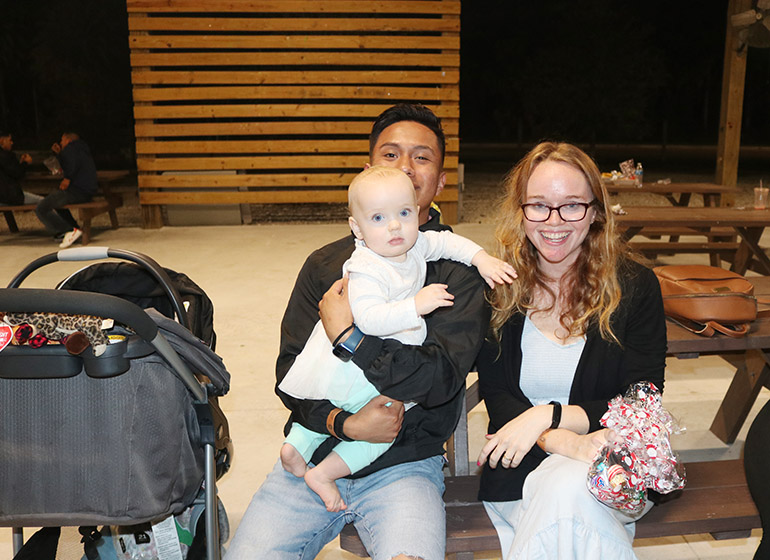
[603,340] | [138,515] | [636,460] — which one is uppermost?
[603,340]

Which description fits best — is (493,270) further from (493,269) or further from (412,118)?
(412,118)

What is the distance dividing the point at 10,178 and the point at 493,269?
29.5 ft

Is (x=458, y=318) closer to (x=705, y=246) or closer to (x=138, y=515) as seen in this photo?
(x=138, y=515)

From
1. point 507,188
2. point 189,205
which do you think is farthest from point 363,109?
point 507,188

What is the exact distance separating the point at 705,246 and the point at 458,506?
19.6 ft

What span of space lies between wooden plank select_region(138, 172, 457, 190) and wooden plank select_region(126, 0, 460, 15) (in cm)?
243

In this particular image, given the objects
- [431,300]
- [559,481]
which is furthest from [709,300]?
[431,300]

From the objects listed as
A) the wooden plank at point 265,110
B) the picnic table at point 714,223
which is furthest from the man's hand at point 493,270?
the wooden plank at point 265,110

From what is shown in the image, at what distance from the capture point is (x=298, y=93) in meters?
10.7

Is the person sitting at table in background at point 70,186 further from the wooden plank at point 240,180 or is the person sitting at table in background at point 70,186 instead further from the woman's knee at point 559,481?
the woman's knee at point 559,481

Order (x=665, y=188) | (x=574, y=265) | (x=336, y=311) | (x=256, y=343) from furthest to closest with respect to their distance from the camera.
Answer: (x=665, y=188) < (x=256, y=343) < (x=574, y=265) < (x=336, y=311)

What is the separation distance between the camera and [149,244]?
9305 mm

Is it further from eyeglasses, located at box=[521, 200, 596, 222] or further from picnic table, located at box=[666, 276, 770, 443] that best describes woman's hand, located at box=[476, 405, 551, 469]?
picnic table, located at box=[666, 276, 770, 443]

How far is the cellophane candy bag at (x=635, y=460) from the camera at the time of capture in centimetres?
174
